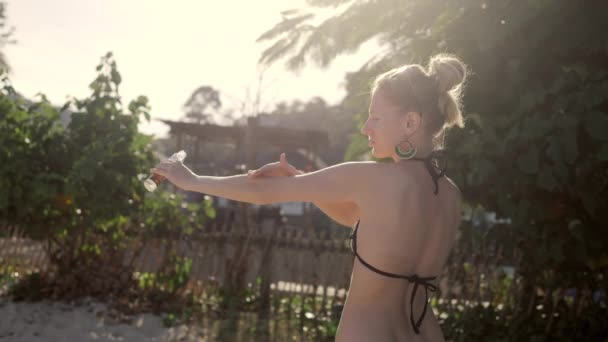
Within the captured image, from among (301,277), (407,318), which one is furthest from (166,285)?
(407,318)

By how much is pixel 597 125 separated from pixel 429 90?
2812 millimetres

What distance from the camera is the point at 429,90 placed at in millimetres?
1995

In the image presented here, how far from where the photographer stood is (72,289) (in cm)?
773

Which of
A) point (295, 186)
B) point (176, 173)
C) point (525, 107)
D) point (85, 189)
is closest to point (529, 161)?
point (525, 107)

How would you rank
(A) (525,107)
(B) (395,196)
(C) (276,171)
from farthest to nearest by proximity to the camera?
(A) (525,107)
(C) (276,171)
(B) (395,196)

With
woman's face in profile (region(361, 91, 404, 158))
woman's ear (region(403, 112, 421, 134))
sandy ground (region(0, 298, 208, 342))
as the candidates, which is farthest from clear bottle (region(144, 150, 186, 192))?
sandy ground (region(0, 298, 208, 342))

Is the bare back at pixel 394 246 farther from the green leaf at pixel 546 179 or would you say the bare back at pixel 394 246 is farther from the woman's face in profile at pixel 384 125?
the green leaf at pixel 546 179

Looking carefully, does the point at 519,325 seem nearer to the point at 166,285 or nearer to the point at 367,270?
the point at 166,285

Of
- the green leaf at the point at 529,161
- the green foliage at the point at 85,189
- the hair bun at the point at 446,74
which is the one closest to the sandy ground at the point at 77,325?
the green foliage at the point at 85,189

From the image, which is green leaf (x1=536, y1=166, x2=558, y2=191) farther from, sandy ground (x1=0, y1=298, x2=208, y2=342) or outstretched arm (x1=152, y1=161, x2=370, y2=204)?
sandy ground (x1=0, y1=298, x2=208, y2=342)

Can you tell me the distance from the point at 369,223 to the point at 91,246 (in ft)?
22.4

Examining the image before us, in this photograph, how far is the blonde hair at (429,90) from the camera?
1976 mm

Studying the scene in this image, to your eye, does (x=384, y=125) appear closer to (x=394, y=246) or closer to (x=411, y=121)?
(x=411, y=121)

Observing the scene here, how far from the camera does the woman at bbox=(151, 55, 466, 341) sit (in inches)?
77.0
